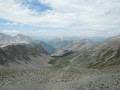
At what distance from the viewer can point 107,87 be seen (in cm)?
2348

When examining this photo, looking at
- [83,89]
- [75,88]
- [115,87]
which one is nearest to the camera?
[115,87]

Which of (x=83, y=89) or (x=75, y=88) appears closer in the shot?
(x=83, y=89)

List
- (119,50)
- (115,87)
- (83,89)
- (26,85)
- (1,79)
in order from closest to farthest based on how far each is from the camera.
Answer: (115,87) → (83,89) → (26,85) → (1,79) → (119,50)

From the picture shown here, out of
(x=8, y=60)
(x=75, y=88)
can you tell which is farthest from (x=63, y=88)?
(x=8, y=60)

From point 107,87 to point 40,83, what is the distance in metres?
17.5

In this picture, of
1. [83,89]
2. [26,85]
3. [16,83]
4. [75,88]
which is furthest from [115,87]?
[16,83]

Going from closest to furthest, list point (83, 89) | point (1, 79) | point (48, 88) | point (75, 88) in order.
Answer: point (83, 89) < point (75, 88) < point (48, 88) < point (1, 79)

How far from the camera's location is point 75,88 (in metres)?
26.1

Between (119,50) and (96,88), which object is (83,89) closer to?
(96,88)

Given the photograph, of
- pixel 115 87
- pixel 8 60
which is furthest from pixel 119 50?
pixel 8 60

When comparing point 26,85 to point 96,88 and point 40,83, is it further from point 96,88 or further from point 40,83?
point 96,88

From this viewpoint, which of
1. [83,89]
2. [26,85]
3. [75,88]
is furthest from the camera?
[26,85]

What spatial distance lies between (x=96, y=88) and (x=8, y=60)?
98.7 metres

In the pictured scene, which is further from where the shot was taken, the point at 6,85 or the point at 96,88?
the point at 6,85
